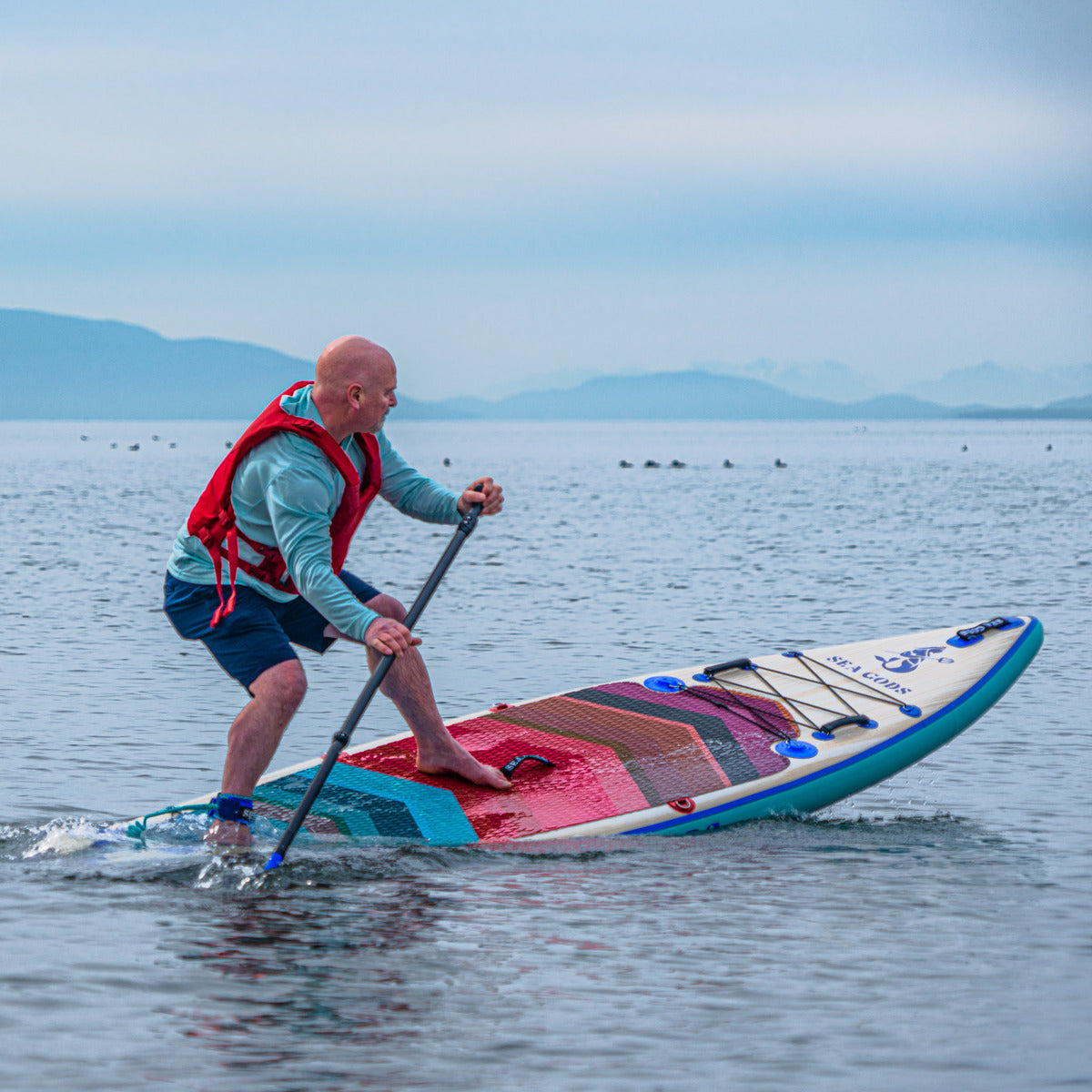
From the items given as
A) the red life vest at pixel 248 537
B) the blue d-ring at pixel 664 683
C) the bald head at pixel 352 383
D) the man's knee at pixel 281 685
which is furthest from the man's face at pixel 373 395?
the blue d-ring at pixel 664 683

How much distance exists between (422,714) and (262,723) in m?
1.06

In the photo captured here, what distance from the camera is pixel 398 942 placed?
618 centimetres

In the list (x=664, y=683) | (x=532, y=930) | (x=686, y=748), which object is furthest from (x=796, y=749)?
(x=532, y=930)

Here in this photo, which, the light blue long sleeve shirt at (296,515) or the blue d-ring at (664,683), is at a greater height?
the light blue long sleeve shirt at (296,515)

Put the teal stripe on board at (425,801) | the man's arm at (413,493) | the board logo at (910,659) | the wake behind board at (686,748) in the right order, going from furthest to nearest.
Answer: the board logo at (910,659)
the wake behind board at (686,748)
the teal stripe on board at (425,801)
the man's arm at (413,493)

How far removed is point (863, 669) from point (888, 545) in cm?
1976

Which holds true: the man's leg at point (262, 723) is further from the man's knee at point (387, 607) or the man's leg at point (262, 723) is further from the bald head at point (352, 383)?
the bald head at point (352, 383)

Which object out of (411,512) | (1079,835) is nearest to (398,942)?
(411,512)

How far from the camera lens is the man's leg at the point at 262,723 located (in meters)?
6.30

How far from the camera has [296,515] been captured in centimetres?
605

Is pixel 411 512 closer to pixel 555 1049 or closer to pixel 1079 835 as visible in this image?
pixel 555 1049

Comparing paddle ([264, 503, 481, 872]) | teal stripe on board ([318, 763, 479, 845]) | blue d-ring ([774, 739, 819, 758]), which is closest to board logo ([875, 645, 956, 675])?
blue d-ring ([774, 739, 819, 758])

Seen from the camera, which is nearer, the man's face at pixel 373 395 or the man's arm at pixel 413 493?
the man's face at pixel 373 395

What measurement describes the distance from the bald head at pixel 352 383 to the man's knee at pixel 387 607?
911 millimetres
